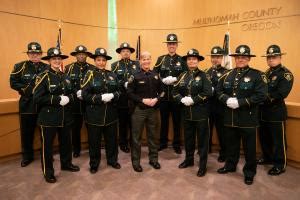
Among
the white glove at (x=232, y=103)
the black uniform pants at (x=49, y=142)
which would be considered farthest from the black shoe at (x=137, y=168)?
the white glove at (x=232, y=103)

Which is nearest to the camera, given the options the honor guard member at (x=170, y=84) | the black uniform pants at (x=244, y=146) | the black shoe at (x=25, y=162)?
the black uniform pants at (x=244, y=146)

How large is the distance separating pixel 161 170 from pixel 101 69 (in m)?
1.65

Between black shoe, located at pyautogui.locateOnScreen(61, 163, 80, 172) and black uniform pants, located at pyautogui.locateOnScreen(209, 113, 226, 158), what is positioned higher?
black uniform pants, located at pyautogui.locateOnScreen(209, 113, 226, 158)

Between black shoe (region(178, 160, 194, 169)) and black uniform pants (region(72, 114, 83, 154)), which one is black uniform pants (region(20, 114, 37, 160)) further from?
black shoe (region(178, 160, 194, 169))

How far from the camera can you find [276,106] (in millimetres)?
3693

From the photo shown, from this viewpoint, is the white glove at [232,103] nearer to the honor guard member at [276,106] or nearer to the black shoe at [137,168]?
the honor guard member at [276,106]

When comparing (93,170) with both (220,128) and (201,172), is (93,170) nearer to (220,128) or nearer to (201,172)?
(201,172)

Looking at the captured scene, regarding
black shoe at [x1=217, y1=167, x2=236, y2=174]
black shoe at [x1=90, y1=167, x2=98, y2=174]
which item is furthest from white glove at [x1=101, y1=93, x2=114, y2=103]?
black shoe at [x1=217, y1=167, x2=236, y2=174]

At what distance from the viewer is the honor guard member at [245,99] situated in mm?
3299

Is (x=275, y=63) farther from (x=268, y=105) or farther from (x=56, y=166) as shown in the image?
(x=56, y=166)

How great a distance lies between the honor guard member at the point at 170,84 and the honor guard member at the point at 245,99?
113 centimetres

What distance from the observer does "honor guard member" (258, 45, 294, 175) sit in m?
3.61

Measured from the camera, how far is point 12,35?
17.2 feet

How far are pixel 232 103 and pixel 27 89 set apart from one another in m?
2.89
